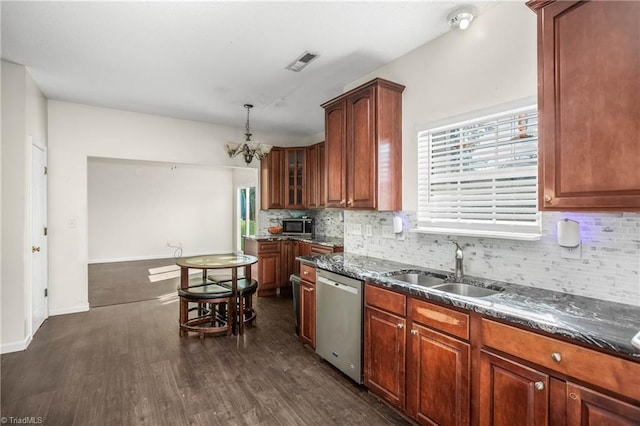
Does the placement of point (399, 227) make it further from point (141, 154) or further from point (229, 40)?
point (141, 154)

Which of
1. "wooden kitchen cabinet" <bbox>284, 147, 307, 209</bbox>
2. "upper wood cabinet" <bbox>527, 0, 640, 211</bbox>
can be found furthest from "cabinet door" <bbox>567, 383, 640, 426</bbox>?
"wooden kitchen cabinet" <bbox>284, 147, 307, 209</bbox>

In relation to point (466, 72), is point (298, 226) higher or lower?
lower

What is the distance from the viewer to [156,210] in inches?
348

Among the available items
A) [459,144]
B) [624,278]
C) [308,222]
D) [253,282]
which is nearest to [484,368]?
[624,278]

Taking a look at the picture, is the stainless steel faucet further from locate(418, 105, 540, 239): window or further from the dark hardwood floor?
the dark hardwood floor

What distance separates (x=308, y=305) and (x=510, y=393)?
191 centimetres

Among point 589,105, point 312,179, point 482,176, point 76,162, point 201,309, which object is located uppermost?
point 76,162

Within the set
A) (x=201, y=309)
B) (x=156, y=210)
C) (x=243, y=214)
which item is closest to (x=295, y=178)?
(x=201, y=309)

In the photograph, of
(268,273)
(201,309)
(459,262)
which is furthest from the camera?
(268,273)

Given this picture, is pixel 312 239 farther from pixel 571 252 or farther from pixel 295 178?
pixel 571 252

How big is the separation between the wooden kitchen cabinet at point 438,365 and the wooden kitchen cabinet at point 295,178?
3.85m

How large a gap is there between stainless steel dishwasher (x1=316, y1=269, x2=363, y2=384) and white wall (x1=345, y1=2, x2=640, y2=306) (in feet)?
2.12

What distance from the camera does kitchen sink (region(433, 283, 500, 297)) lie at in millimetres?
2092

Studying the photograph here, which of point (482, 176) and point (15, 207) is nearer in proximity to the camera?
point (482, 176)
